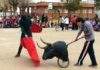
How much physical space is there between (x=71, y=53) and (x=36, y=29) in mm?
A: 1868

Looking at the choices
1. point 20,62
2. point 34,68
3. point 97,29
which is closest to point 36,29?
point 20,62

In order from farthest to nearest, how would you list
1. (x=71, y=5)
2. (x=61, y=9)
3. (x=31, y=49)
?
(x=61, y=9) < (x=71, y=5) < (x=31, y=49)

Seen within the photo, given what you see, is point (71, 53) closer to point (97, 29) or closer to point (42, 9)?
point (97, 29)

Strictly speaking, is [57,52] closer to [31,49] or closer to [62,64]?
[62,64]

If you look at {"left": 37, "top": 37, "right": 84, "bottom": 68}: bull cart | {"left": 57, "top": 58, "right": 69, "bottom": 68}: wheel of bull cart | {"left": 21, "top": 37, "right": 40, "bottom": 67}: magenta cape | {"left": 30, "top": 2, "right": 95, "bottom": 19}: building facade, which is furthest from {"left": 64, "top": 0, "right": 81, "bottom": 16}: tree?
{"left": 37, "top": 37, "right": 84, "bottom": 68}: bull cart

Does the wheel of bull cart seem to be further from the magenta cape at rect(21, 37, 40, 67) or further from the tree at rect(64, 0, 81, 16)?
the tree at rect(64, 0, 81, 16)

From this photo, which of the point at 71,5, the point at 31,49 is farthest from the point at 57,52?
the point at 71,5

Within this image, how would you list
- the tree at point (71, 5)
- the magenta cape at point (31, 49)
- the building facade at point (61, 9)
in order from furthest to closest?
the building facade at point (61, 9), the tree at point (71, 5), the magenta cape at point (31, 49)

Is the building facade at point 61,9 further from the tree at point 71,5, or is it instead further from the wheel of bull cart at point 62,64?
the wheel of bull cart at point 62,64

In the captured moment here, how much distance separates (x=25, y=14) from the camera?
1627 cm

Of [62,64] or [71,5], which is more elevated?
[62,64]

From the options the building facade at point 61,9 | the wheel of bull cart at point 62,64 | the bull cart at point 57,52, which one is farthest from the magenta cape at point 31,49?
the building facade at point 61,9

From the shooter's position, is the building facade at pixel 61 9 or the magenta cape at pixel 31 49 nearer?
the magenta cape at pixel 31 49

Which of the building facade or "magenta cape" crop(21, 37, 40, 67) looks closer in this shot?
"magenta cape" crop(21, 37, 40, 67)
